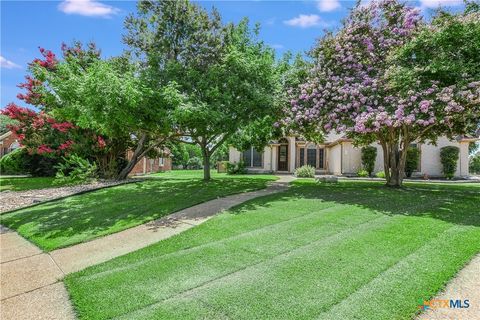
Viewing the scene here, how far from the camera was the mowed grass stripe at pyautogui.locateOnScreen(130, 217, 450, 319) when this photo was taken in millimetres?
3238

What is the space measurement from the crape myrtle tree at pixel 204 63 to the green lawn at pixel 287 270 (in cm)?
510

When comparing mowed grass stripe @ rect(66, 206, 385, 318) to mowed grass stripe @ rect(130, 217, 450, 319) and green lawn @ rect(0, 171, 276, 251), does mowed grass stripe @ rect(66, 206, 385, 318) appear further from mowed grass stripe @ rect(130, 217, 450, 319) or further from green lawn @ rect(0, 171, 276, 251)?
green lawn @ rect(0, 171, 276, 251)

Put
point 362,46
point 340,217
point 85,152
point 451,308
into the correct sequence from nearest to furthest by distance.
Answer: point 451,308 → point 340,217 → point 362,46 → point 85,152

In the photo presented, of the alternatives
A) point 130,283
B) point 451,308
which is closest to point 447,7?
point 451,308

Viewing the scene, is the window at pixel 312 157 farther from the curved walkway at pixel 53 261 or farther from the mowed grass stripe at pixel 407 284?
the mowed grass stripe at pixel 407 284

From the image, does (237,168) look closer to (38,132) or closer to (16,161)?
(38,132)

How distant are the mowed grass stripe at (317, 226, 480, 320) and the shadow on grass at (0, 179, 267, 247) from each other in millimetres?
5404

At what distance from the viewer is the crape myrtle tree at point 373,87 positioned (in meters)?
8.73

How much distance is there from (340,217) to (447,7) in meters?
8.97

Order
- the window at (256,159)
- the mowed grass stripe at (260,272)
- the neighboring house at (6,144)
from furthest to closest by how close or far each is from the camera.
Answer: the neighboring house at (6,144) → the window at (256,159) → the mowed grass stripe at (260,272)

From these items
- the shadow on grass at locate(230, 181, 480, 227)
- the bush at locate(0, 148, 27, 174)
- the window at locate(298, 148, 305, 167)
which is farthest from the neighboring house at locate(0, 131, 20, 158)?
the shadow on grass at locate(230, 181, 480, 227)

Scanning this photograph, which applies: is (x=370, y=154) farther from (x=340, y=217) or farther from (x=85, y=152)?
(x=85, y=152)

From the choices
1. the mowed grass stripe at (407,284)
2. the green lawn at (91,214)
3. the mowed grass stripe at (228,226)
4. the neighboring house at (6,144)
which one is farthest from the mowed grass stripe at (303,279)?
the neighboring house at (6,144)

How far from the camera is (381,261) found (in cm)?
435
